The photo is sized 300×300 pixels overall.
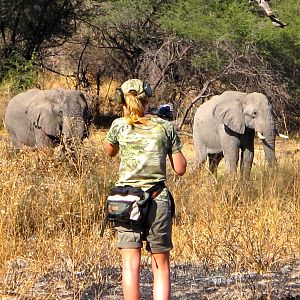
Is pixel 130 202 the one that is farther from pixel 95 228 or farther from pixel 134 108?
pixel 95 228

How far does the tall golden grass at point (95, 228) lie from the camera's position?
566 cm

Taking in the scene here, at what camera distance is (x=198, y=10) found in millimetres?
22812

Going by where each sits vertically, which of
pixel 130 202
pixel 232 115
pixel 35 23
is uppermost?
pixel 35 23

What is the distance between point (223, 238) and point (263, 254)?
539mm

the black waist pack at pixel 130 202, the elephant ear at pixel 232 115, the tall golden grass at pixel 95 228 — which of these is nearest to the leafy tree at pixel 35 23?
the elephant ear at pixel 232 115

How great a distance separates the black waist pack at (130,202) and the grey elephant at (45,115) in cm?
871

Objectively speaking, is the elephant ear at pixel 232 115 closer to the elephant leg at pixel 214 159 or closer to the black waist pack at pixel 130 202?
the elephant leg at pixel 214 159

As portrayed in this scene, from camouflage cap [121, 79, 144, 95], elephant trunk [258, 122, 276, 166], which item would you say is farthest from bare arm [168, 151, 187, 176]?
elephant trunk [258, 122, 276, 166]

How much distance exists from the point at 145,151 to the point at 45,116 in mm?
10058

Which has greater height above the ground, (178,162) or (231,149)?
(231,149)

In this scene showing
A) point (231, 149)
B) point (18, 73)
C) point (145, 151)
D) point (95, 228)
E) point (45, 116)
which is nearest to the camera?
point (145, 151)

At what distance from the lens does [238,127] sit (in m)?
13.2

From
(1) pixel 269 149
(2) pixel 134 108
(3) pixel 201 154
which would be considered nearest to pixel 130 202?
(2) pixel 134 108

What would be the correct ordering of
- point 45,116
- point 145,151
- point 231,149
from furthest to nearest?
point 45,116
point 231,149
point 145,151
